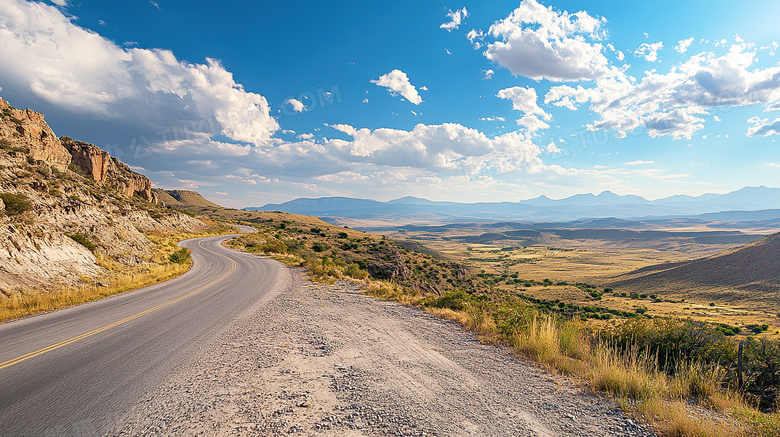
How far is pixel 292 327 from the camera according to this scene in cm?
1008

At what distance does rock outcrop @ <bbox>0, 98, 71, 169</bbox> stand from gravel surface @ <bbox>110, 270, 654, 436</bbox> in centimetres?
3935

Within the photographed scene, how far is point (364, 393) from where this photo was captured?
5668 millimetres

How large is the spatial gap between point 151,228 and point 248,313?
45717 mm

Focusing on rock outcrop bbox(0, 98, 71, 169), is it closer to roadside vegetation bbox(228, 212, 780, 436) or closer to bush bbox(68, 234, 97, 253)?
bush bbox(68, 234, 97, 253)

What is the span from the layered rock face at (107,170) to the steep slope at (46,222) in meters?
29.9

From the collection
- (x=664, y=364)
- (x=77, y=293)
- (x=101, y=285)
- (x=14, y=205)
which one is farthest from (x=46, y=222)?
(x=664, y=364)

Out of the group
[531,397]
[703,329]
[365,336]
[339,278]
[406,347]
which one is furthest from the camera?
[339,278]

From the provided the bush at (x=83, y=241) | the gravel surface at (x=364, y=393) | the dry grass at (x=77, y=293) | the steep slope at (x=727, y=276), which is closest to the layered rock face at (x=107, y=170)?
the bush at (x=83, y=241)

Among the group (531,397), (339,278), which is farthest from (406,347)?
(339,278)

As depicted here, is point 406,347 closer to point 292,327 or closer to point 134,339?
point 292,327

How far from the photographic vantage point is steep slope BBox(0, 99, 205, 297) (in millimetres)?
13930

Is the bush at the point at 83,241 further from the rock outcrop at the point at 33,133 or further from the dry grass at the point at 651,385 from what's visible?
the dry grass at the point at 651,385

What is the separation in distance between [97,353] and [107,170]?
86945 mm

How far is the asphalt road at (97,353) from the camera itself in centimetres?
489
